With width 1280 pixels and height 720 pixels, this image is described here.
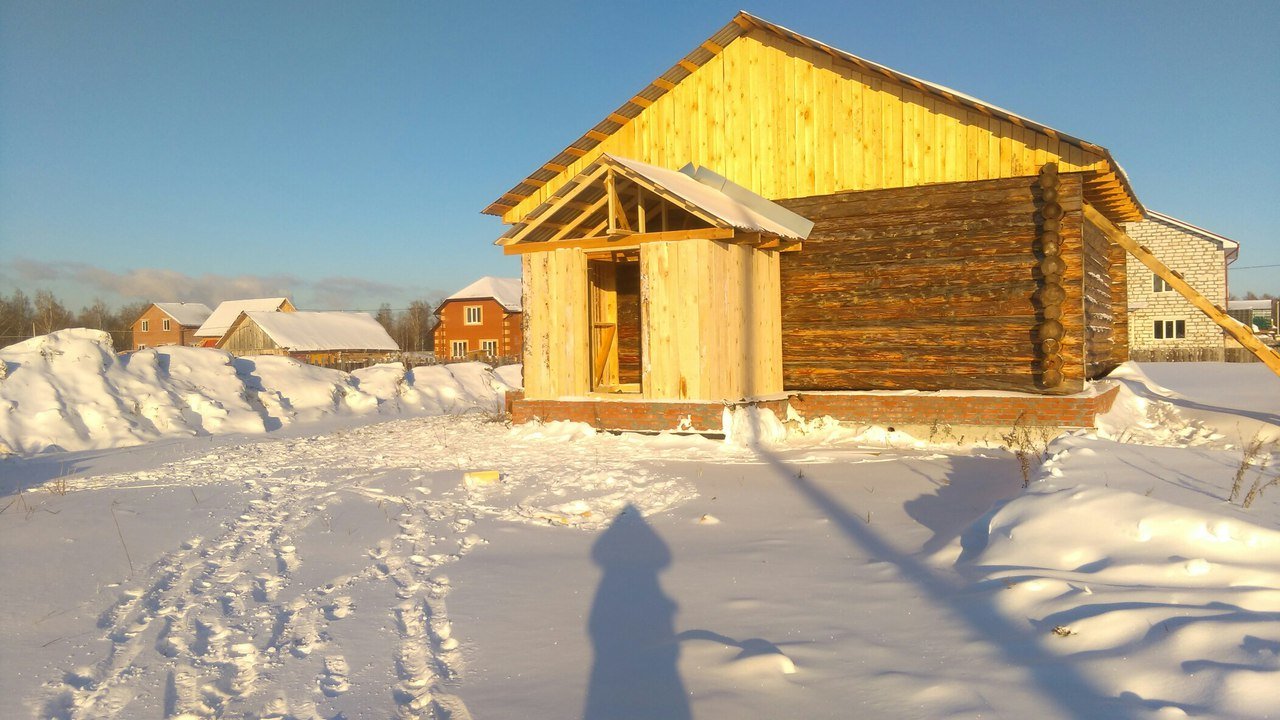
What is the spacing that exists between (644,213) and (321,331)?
47017mm

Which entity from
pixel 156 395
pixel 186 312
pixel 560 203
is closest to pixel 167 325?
pixel 186 312

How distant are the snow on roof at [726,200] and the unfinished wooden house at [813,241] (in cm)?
5

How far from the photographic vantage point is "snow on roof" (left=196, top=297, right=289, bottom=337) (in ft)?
218

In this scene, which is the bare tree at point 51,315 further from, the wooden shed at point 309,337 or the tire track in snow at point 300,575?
the tire track in snow at point 300,575

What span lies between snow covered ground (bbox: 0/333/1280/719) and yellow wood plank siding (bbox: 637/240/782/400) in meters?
2.79

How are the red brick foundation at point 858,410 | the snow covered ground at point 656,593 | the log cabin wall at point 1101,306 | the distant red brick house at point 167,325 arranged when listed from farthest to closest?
the distant red brick house at point 167,325, the log cabin wall at point 1101,306, the red brick foundation at point 858,410, the snow covered ground at point 656,593

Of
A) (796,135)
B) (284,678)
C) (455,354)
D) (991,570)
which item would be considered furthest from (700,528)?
(455,354)

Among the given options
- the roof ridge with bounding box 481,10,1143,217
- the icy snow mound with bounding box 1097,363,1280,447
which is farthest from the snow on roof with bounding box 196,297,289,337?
the icy snow mound with bounding box 1097,363,1280,447

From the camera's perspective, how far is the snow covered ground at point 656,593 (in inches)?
151

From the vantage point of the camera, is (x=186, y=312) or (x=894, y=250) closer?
(x=894, y=250)

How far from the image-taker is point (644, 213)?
1326 centimetres

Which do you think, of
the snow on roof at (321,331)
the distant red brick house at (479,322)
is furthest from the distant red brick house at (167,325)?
the distant red brick house at (479,322)

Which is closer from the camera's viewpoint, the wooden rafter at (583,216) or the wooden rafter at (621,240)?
the wooden rafter at (621,240)

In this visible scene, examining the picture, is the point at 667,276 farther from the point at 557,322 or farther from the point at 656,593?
the point at 656,593
